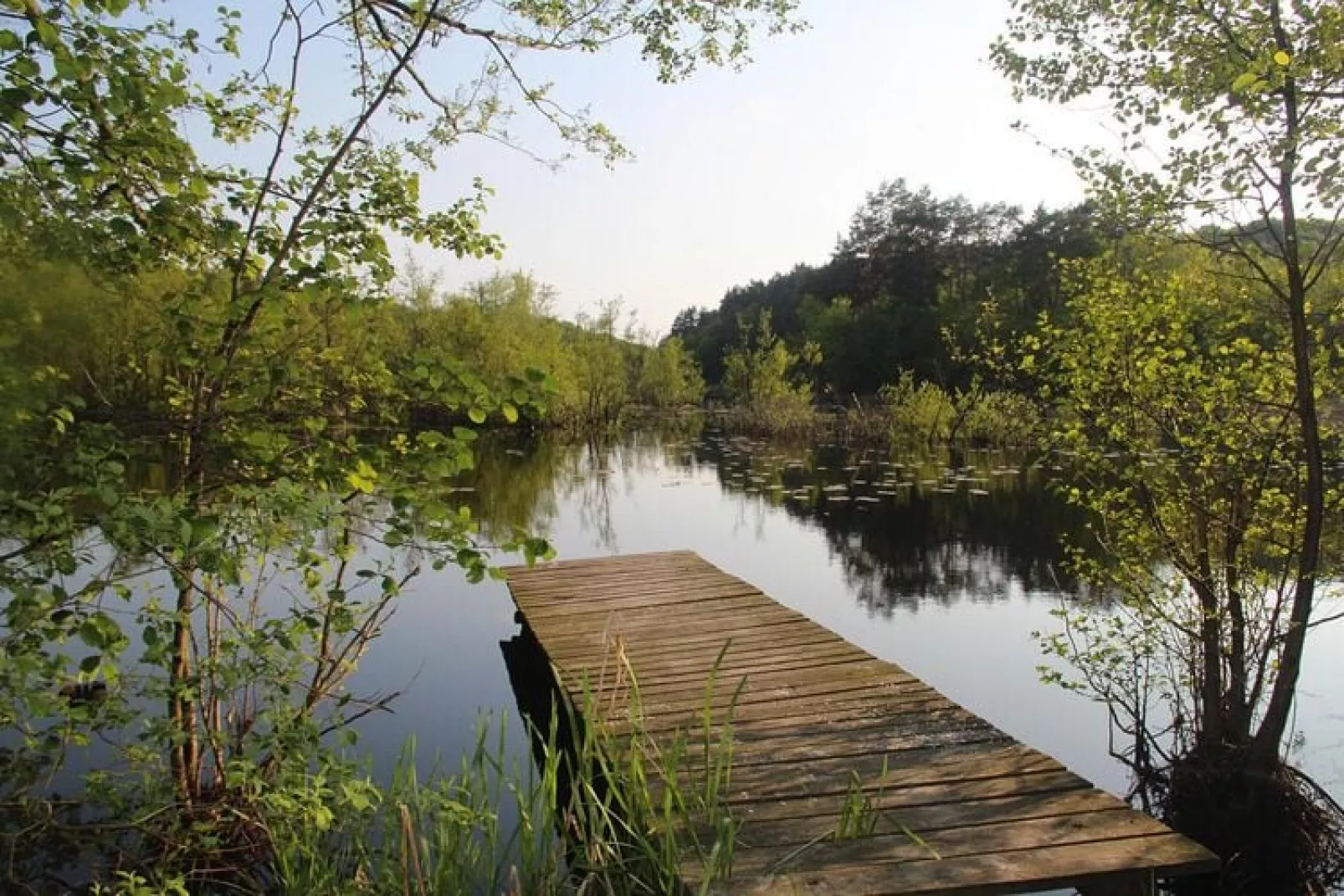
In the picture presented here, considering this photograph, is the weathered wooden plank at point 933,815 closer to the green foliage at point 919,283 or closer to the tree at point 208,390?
the tree at point 208,390

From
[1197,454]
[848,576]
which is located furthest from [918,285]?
[1197,454]

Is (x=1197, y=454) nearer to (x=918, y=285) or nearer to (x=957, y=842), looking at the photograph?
(x=957, y=842)

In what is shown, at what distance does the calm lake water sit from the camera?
21.3 feet

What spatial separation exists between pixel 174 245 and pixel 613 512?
13.1 m

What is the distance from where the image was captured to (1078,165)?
451 centimetres

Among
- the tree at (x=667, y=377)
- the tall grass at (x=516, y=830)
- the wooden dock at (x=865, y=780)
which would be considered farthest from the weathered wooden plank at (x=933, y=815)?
the tree at (x=667, y=377)

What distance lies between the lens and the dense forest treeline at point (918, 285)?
44156 mm

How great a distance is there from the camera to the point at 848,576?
35.7ft

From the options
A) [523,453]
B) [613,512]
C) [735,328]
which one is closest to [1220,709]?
[613,512]

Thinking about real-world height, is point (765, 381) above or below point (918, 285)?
below

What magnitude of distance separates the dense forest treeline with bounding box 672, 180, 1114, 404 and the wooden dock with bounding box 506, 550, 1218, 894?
36.9 metres

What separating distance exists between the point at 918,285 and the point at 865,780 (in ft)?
174

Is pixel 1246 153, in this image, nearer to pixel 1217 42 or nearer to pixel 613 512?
pixel 1217 42

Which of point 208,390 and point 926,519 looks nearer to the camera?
point 208,390
